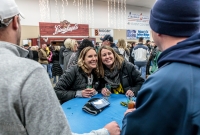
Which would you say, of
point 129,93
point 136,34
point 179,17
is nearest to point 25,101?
point 179,17

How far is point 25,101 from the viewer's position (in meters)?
0.57

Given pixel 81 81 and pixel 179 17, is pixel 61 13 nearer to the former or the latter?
pixel 81 81

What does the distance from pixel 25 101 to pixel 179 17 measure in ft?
2.41

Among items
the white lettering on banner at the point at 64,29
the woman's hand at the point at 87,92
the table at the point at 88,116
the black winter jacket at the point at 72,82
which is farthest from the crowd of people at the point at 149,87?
the white lettering on banner at the point at 64,29

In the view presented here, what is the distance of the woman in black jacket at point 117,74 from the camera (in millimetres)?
2344

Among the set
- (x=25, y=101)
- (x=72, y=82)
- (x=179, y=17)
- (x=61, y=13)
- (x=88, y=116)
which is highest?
(x=61, y=13)

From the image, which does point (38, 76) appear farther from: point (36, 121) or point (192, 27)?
point (192, 27)

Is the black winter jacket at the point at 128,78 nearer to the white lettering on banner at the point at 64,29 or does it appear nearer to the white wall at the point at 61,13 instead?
the white lettering on banner at the point at 64,29

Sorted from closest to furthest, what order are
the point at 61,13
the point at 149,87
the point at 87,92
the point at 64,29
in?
1. the point at 149,87
2. the point at 87,92
3. the point at 64,29
4. the point at 61,13

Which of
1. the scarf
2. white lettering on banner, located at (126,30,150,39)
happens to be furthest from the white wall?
the scarf

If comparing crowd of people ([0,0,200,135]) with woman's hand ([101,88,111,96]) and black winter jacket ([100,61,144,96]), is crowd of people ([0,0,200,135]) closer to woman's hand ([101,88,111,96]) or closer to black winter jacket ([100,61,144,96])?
woman's hand ([101,88,111,96])

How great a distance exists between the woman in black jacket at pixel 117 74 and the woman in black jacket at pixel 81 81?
5.0 inches

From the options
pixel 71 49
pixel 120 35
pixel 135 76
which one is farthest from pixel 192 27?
pixel 120 35

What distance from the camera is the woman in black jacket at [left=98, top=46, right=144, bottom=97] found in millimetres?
2344
